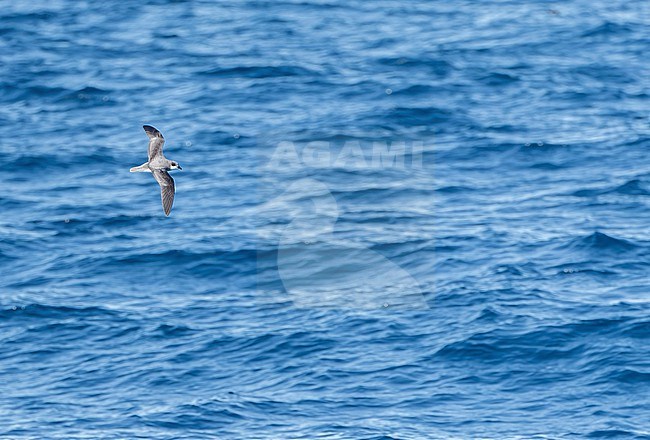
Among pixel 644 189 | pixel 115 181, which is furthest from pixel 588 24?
pixel 115 181

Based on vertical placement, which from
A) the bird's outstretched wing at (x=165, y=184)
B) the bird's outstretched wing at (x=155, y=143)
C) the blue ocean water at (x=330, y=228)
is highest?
the bird's outstretched wing at (x=155, y=143)

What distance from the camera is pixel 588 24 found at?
6316 centimetres

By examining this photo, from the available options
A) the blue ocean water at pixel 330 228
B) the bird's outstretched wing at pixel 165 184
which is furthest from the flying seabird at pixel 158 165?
the blue ocean water at pixel 330 228

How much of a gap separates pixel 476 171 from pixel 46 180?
1497 cm

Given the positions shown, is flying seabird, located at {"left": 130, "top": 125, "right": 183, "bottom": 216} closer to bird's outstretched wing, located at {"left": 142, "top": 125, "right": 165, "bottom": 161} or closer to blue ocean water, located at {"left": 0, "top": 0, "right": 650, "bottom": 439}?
bird's outstretched wing, located at {"left": 142, "top": 125, "right": 165, "bottom": 161}

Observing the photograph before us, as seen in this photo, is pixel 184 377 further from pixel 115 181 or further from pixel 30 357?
pixel 115 181

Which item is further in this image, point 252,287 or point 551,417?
point 252,287

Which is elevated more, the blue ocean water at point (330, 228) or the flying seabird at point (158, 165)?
the flying seabird at point (158, 165)

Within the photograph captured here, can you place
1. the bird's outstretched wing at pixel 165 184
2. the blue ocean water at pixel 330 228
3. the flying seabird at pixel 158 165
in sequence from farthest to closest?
the blue ocean water at pixel 330 228 < the flying seabird at pixel 158 165 < the bird's outstretched wing at pixel 165 184

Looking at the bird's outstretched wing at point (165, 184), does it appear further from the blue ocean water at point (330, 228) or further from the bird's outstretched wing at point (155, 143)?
the blue ocean water at point (330, 228)

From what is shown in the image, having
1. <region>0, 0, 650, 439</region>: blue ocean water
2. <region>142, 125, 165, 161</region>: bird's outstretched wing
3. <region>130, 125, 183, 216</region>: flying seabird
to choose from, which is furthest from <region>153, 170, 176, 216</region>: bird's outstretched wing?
<region>0, 0, 650, 439</region>: blue ocean water

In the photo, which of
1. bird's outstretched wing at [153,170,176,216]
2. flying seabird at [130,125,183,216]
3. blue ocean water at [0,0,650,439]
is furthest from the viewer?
blue ocean water at [0,0,650,439]

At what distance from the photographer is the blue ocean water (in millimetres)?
40312

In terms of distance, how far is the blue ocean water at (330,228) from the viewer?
132 feet
